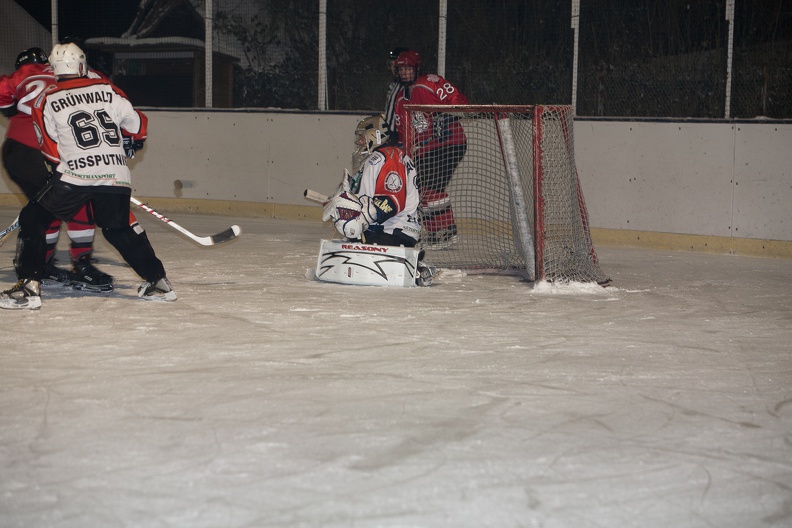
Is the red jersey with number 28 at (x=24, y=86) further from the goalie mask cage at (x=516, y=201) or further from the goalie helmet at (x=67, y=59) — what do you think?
the goalie mask cage at (x=516, y=201)

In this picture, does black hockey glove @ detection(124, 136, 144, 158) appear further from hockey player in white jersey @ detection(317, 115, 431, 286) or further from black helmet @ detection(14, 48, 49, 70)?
hockey player in white jersey @ detection(317, 115, 431, 286)

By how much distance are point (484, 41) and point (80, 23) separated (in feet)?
13.4

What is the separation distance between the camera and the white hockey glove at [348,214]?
5133mm

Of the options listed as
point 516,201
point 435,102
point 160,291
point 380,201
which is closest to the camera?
point 160,291

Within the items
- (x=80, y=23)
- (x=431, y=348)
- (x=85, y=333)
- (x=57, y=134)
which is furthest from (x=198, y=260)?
(x=80, y=23)

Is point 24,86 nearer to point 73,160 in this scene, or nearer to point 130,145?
point 130,145

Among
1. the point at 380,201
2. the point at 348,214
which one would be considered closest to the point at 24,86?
the point at 348,214

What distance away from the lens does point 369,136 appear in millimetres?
5355

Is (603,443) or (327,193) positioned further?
(327,193)

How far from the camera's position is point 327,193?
28.0ft

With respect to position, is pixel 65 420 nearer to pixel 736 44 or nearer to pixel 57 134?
pixel 57 134

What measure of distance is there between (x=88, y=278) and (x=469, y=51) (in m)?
4.32

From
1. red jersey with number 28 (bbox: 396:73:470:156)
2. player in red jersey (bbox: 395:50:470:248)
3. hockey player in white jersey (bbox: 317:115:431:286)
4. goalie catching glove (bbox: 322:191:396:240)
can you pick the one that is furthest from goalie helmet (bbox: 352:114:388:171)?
red jersey with number 28 (bbox: 396:73:470:156)

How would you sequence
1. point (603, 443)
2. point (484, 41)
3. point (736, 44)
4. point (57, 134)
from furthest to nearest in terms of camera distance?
point (484, 41), point (736, 44), point (57, 134), point (603, 443)
